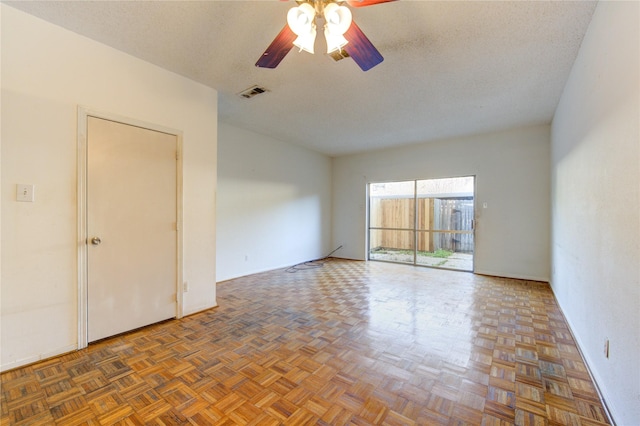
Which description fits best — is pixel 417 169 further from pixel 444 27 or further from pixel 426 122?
pixel 444 27

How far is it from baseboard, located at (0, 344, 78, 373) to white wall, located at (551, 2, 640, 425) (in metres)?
3.69

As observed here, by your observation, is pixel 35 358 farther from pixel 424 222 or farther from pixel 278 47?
pixel 424 222

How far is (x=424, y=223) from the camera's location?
5.98m

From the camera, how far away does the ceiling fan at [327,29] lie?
5.32ft

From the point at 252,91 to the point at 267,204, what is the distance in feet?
8.09

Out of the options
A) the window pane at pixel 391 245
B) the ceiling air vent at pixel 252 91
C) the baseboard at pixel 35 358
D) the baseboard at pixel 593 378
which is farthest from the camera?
the window pane at pixel 391 245

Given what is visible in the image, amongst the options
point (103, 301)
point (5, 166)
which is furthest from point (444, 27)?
point (103, 301)

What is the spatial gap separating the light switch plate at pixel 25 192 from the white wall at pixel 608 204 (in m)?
3.82

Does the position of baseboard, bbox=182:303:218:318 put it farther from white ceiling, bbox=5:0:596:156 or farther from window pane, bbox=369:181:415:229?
window pane, bbox=369:181:415:229

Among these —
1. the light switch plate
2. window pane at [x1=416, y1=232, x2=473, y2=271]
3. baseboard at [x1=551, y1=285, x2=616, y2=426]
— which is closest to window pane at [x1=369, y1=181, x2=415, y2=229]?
A: window pane at [x1=416, y1=232, x2=473, y2=271]

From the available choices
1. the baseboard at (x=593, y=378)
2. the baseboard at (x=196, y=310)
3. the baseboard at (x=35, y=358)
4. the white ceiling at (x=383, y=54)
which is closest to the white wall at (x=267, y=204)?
the white ceiling at (x=383, y=54)

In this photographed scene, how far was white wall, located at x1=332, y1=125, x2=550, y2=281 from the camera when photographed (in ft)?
15.1

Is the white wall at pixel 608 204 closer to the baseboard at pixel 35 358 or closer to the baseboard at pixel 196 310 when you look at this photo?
the baseboard at pixel 196 310

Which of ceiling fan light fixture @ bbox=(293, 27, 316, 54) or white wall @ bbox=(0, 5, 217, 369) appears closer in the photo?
ceiling fan light fixture @ bbox=(293, 27, 316, 54)
